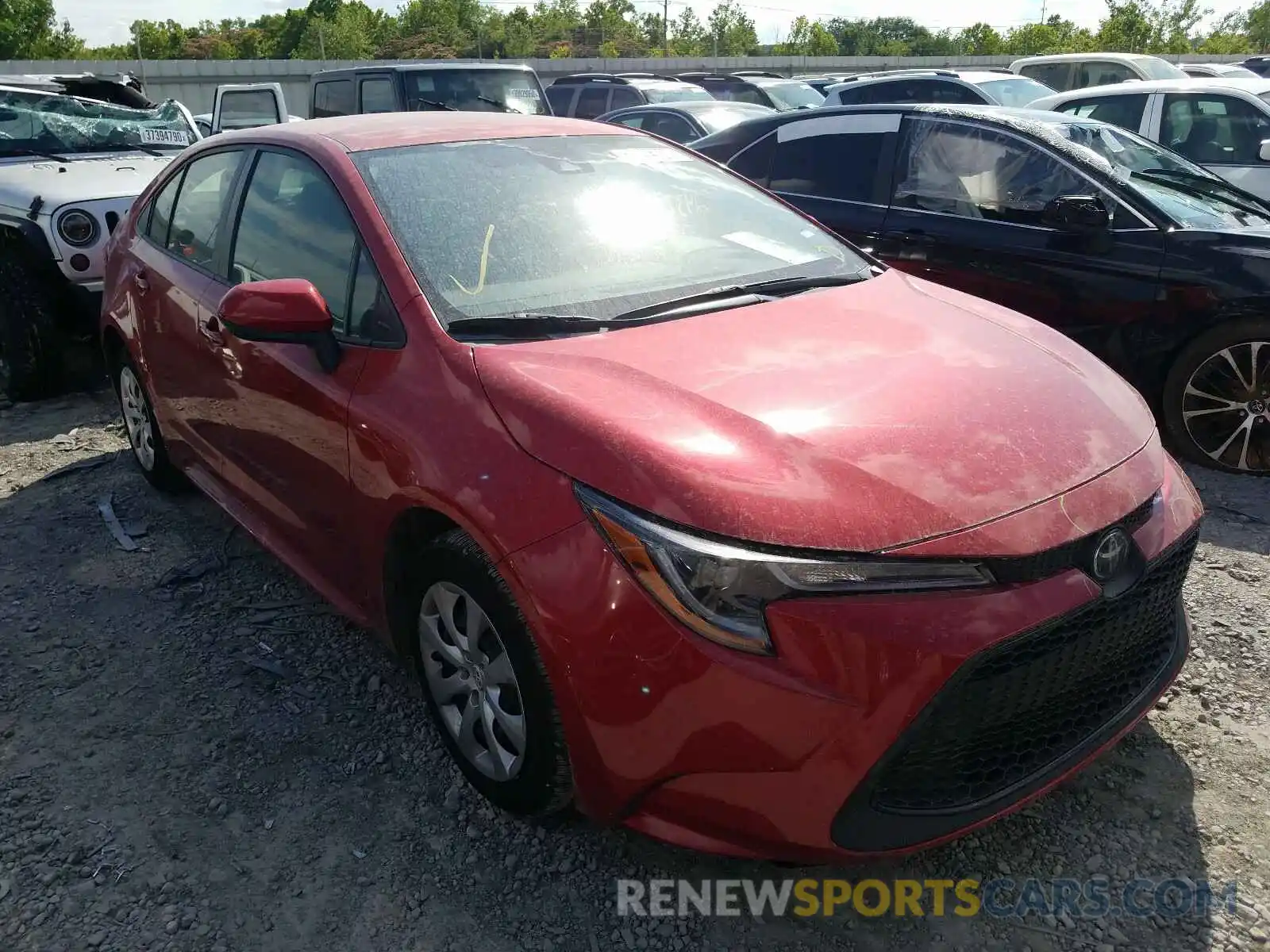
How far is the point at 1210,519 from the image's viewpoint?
3973 mm

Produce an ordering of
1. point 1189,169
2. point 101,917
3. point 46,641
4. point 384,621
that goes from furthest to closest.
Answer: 1. point 1189,169
2. point 46,641
3. point 384,621
4. point 101,917

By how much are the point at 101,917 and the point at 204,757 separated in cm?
56

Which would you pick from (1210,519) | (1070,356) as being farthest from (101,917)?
(1210,519)

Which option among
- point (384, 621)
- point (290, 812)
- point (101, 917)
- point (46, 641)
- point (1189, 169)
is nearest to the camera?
point (101, 917)

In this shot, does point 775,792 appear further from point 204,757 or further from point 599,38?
point 599,38

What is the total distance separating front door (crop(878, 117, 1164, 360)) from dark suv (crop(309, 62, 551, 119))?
6397 millimetres

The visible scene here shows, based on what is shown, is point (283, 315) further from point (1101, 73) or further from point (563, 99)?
point (1101, 73)

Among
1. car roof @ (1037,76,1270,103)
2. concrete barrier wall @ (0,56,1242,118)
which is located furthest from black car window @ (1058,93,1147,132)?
concrete barrier wall @ (0,56,1242,118)

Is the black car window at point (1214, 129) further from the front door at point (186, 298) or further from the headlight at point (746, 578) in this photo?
the headlight at point (746, 578)

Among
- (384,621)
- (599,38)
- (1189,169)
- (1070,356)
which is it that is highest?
(599,38)

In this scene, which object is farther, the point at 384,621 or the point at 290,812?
the point at 384,621

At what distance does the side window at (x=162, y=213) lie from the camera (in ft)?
13.1

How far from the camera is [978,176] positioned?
4.98 meters

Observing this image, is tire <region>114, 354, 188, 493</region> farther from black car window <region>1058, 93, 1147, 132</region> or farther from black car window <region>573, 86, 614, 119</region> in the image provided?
black car window <region>573, 86, 614, 119</region>
